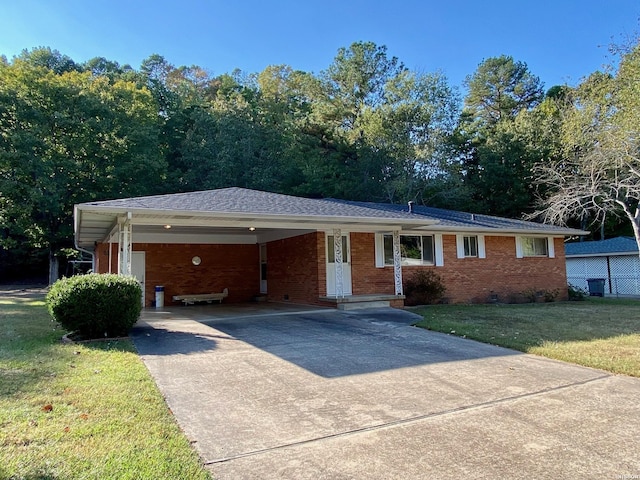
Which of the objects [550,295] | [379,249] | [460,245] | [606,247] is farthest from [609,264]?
[379,249]

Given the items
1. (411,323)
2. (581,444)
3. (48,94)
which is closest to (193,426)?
(581,444)

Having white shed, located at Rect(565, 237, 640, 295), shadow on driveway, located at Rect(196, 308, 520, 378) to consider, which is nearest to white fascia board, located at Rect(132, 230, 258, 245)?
shadow on driveway, located at Rect(196, 308, 520, 378)

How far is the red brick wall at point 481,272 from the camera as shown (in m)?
14.5

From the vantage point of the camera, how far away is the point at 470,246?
16391 mm

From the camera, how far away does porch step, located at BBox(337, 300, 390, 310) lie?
12695 millimetres

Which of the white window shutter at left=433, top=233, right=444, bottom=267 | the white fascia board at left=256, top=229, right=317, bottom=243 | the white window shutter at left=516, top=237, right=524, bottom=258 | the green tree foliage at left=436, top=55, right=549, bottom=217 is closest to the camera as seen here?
the white fascia board at left=256, top=229, right=317, bottom=243

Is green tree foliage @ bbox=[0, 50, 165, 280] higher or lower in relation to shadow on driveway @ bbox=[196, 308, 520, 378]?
higher

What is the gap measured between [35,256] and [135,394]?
36.0 meters

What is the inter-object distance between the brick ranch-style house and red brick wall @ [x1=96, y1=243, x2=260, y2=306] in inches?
1.5

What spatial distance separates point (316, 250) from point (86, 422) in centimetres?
1007

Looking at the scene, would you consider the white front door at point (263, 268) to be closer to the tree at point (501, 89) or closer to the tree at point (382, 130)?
the tree at point (382, 130)

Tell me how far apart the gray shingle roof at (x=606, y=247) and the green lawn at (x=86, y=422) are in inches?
984

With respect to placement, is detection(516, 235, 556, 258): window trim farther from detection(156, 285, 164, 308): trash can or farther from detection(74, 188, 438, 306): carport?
detection(156, 285, 164, 308): trash can

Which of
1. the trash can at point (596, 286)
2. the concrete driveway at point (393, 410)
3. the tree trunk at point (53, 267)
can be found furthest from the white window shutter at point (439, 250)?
the tree trunk at point (53, 267)
